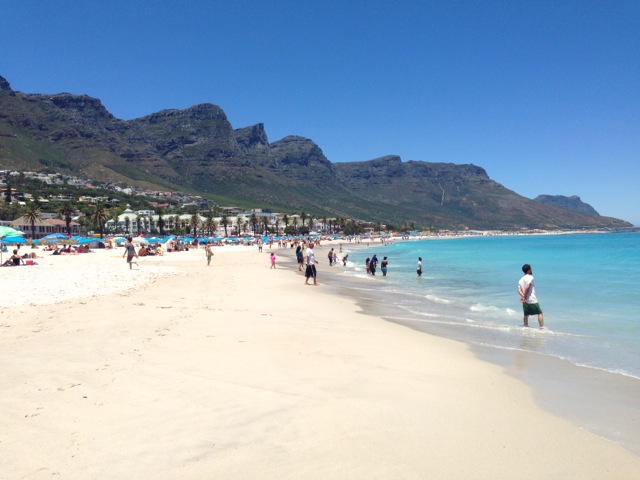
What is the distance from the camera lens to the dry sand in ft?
11.7

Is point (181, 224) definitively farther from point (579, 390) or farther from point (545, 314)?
point (579, 390)

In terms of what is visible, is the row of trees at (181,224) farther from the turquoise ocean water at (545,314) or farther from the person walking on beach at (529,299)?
the person walking on beach at (529,299)

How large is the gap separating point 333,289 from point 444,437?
50.8 feet

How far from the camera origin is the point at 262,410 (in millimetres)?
4562

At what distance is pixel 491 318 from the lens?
41.6ft

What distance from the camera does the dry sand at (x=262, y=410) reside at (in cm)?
356

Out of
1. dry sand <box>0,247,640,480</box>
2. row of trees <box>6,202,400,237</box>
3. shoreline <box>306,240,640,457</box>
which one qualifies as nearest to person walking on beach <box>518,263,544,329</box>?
shoreline <box>306,240,640,457</box>

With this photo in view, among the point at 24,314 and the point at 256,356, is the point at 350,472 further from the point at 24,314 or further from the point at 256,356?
the point at 24,314

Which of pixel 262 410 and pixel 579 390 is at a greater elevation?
pixel 262 410

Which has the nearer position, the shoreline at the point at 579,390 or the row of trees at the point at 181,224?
the shoreline at the point at 579,390

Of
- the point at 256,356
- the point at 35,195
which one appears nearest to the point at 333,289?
the point at 256,356

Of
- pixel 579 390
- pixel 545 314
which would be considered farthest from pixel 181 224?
pixel 579 390

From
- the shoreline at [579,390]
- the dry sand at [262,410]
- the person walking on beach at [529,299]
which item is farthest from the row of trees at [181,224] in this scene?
the shoreline at [579,390]

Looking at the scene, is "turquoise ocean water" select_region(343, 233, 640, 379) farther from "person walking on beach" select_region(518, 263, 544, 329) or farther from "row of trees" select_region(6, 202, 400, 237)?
"row of trees" select_region(6, 202, 400, 237)
